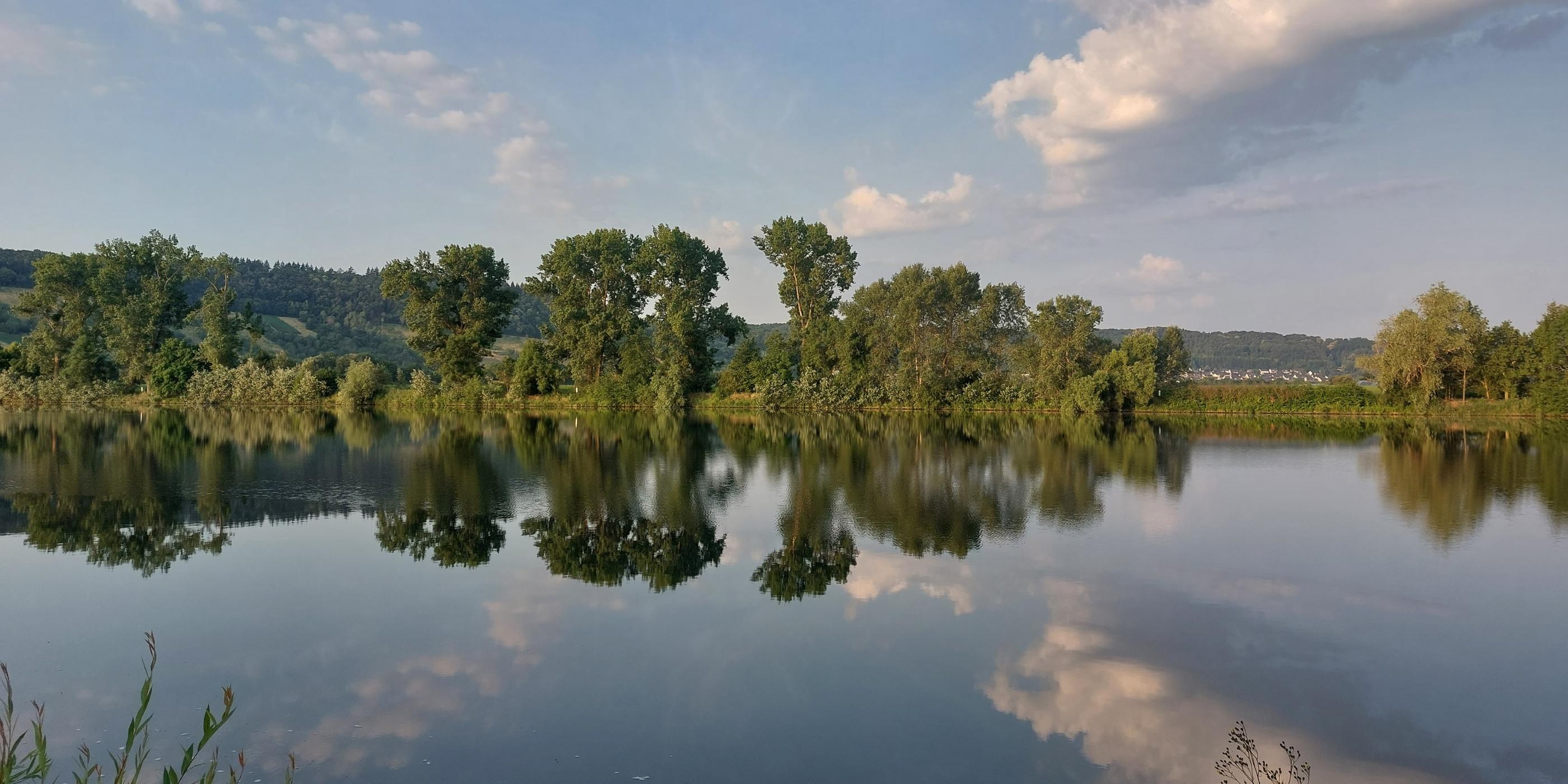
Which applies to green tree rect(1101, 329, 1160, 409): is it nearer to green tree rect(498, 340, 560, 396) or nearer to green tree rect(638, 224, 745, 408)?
green tree rect(638, 224, 745, 408)

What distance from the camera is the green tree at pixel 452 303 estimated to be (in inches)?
2542

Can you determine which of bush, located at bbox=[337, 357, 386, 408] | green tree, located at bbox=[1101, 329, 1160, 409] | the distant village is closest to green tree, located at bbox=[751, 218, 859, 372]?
green tree, located at bbox=[1101, 329, 1160, 409]

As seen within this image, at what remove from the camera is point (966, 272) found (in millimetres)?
64562

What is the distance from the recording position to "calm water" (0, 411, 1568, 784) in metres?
8.24

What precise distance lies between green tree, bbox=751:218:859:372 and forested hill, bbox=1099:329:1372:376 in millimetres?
101728

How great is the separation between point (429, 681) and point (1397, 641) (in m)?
12.3

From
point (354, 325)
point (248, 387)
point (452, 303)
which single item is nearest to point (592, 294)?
point (452, 303)

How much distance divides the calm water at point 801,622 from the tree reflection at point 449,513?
0.51 feet

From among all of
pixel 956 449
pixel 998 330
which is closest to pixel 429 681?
pixel 956 449

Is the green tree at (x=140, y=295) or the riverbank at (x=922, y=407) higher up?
the green tree at (x=140, y=295)

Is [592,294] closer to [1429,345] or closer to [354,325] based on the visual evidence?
[1429,345]

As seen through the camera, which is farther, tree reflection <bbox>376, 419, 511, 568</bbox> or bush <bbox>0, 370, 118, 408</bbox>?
bush <bbox>0, 370, 118, 408</bbox>

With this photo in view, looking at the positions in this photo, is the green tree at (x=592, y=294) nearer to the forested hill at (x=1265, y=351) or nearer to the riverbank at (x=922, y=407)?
the riverbank at (x=922, y=407)

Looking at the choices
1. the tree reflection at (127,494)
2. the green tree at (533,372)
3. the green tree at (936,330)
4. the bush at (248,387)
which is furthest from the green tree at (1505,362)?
the bush at (248,387)
